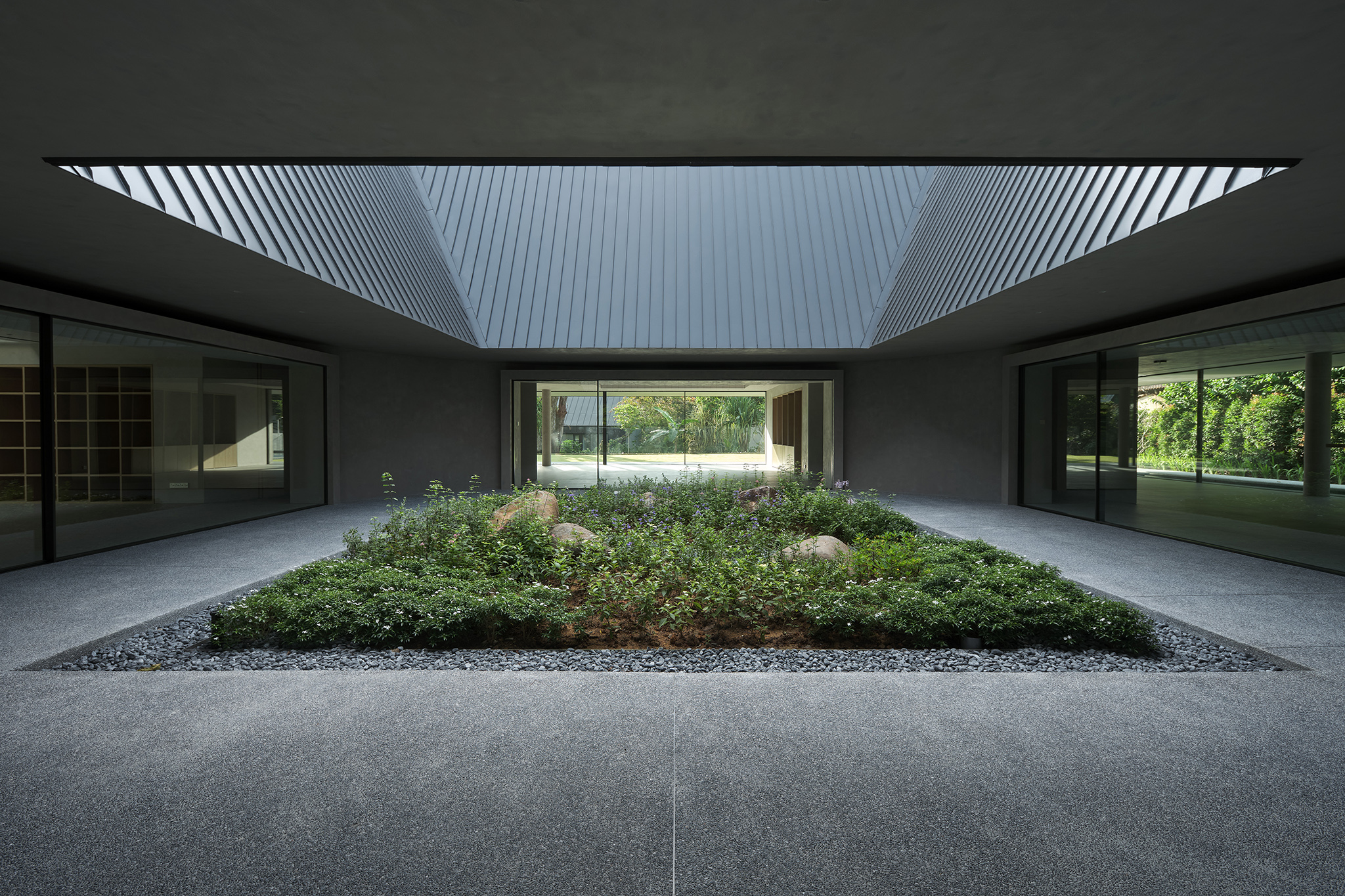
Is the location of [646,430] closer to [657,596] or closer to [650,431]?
[650,431]

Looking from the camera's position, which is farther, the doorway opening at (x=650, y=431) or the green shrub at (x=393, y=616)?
the doorway opening at (x=650, y=431)

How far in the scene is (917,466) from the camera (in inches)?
563

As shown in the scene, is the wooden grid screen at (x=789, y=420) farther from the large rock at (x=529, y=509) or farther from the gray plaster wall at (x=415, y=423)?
the large rock at (x=529, y=509)

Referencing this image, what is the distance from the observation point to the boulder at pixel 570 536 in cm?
643

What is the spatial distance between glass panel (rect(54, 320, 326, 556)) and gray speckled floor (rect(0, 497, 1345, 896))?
423 cm

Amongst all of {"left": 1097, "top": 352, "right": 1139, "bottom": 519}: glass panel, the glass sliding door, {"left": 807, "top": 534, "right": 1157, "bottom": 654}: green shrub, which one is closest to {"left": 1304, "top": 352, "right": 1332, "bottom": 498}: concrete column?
the glass sliding door

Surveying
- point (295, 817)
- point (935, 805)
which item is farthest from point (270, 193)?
point (935, 805)

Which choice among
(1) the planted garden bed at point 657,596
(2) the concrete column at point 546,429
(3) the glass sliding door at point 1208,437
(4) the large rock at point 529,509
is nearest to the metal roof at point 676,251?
(2) the concrete column at point 546,429

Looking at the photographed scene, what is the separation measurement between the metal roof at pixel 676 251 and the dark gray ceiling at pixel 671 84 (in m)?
5.45

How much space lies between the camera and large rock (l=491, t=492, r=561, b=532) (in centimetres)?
737

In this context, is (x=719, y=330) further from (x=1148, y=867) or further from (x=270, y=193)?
(x=1148, y=867)

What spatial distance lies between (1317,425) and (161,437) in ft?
46.5

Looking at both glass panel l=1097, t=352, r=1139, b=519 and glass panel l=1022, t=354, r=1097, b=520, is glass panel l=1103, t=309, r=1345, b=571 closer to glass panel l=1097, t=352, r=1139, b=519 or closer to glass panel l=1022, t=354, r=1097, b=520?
glass panel l=1097, t=352, r=1139, b=519

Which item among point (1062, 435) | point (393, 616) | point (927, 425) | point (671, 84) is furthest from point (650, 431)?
point (671, 84)
